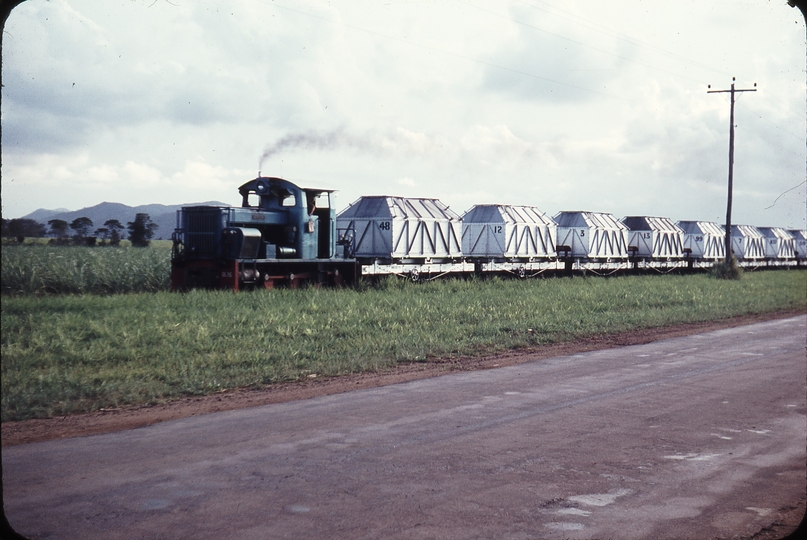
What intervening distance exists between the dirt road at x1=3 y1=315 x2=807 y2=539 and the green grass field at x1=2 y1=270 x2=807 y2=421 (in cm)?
175

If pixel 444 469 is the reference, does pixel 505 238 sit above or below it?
above

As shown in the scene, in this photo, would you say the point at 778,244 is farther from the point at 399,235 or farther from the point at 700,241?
the point at 399,235

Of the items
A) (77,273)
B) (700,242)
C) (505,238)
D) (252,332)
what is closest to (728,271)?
(700,242)

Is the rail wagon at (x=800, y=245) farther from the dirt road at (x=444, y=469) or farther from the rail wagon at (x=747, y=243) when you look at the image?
the dirt road at (x=444, y=469)

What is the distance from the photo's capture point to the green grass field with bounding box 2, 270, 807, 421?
27.8ft

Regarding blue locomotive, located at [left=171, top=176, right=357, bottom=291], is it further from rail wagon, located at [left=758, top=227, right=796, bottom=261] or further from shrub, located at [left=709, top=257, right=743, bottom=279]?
rail wagon, located at [left=758, top=227, right=796, bottom=261]

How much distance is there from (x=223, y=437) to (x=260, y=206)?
581 inches

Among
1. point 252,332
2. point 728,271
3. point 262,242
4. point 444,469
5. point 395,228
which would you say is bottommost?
point 444,469

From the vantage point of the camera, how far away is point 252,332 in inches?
490

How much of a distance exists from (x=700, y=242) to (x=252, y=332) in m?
41.4

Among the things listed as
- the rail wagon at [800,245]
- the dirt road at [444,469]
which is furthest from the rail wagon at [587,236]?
the rail wagon at [800,245]

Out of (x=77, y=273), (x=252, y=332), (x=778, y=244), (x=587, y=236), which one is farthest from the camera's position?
(x=778, y=244)

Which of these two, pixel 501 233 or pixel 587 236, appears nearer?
pixel 501 233

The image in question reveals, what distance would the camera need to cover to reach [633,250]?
40875mm
